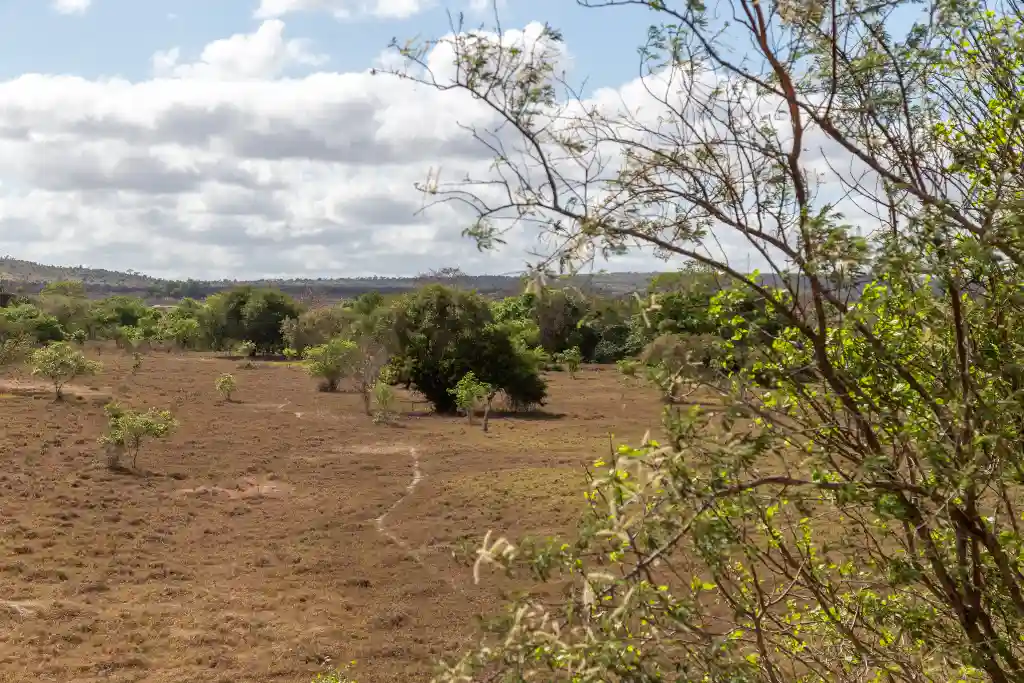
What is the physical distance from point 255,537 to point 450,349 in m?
20.5

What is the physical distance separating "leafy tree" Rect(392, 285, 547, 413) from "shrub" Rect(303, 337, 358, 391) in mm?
3245

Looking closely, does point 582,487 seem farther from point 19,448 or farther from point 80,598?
point 19,448

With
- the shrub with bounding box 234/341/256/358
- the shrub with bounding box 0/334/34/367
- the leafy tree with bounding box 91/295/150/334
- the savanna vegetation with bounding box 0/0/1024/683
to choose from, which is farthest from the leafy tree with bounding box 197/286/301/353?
the savanna vegetation with bounding box 0/0/1024/683

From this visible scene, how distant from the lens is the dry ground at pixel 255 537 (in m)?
10.6

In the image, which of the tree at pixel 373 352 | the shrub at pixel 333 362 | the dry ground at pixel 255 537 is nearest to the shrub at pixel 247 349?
the shrub at pixel 333 362

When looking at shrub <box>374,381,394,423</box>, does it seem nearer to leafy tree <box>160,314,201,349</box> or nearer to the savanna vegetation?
the savanna vegetation

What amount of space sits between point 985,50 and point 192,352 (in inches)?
2890

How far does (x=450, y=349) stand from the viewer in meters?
35.8

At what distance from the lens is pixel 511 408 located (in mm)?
37688

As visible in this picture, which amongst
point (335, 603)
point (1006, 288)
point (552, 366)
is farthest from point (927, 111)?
point (552, 366)

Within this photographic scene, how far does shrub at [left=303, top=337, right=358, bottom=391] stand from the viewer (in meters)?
38.9

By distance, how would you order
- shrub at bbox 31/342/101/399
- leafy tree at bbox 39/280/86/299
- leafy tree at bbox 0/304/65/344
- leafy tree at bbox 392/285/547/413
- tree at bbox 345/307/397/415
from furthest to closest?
1. leafy tree at bbox 39/280/86/299
2. leafy tree at bbox 0/304/65/344
3. tree at bbox 345/307/397/415
4. leafy tree at bbox 392/285/547/413
5. shrub at bbox 31/342/101/399

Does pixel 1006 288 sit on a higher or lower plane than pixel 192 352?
higher

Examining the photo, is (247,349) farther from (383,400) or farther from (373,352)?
(383,400)
